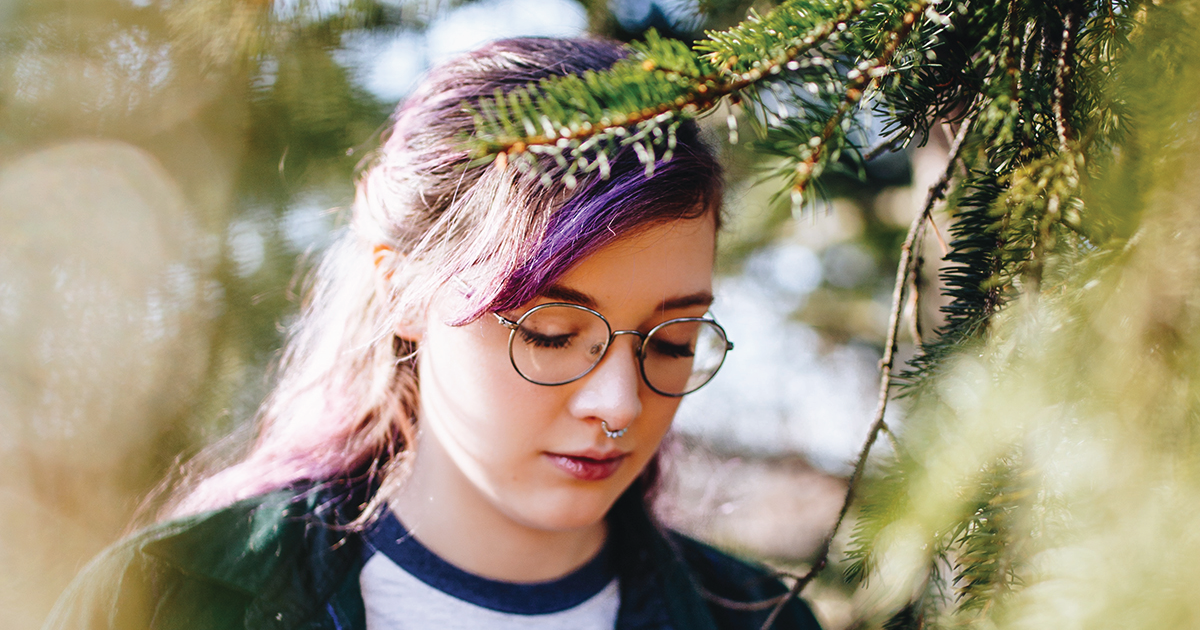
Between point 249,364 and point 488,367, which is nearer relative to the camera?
point 488,367

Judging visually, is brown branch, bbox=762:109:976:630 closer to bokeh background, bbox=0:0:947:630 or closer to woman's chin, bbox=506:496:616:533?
woman's chin, bbox=506:496:616:533

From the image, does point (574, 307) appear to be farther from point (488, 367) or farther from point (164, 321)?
point (164, 321)

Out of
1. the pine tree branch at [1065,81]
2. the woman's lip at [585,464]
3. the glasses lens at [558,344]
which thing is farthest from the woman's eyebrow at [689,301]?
the pine tree branch at [1065,81]

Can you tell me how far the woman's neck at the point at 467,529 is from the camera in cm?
107

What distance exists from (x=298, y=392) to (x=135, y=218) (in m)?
0.55

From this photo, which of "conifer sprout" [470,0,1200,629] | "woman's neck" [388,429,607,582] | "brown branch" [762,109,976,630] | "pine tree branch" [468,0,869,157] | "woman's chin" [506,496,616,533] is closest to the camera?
"conifer sprout" [470,0,1200,629]

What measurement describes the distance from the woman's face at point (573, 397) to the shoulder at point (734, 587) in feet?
1.30

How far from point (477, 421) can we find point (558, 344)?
18cm

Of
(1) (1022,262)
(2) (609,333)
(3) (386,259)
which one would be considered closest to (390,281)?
(3) (386,259)

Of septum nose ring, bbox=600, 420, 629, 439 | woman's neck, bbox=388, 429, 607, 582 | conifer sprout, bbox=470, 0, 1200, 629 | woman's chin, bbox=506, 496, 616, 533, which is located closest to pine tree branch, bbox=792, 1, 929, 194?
conifer sprout, bbox=470, 0, 1200, 629

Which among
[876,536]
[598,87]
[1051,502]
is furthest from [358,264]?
[1051,502]

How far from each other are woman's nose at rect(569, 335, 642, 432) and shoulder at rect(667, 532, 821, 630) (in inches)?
19.2

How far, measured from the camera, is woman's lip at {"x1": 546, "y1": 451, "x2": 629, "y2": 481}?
0.95 m

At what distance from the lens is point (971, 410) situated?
472 mm
